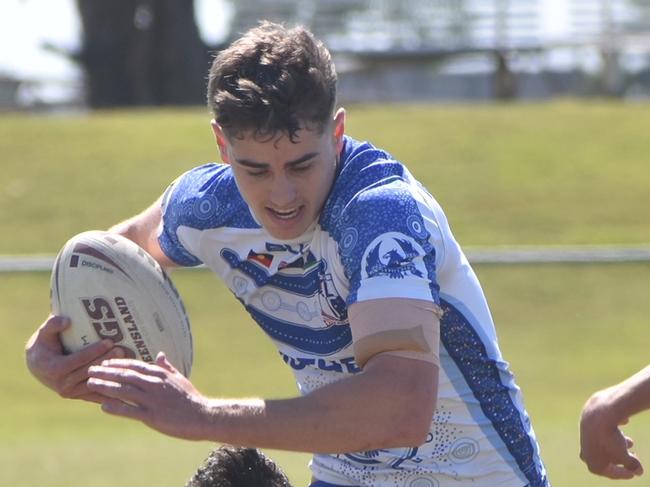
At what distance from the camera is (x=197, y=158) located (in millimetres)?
20875

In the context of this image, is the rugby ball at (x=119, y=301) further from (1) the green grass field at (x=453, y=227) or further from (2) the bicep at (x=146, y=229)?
(1) the green grass field at (x=453, y=227)

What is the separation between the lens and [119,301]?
15.3ft

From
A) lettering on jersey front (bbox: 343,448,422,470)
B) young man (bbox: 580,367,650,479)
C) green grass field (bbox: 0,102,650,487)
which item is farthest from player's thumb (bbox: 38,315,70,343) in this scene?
green grass field (bbox: 0,102,650,487)

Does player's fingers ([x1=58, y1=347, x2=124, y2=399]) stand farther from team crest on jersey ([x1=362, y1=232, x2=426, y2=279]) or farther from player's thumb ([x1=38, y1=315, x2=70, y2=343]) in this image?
team crest on jersey ([x1=362, y1=232, x2=426, y2=279])

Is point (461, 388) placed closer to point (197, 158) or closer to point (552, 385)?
point (552, 385)

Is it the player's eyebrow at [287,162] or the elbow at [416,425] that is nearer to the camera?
the elbow at [416,425]

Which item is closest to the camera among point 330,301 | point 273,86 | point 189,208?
point 273,86

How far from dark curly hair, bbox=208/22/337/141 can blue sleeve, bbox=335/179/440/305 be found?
26 centimetres

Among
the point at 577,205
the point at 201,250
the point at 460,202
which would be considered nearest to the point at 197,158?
the point at 460,202

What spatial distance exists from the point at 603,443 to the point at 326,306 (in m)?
0.93

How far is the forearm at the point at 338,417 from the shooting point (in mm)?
3811

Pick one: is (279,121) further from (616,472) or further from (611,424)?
(616,472)

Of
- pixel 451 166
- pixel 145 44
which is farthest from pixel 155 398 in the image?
pixel 145 44

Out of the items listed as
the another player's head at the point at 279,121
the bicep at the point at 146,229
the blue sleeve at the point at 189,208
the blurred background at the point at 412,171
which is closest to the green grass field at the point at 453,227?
the blurred background at the point at 412,171
